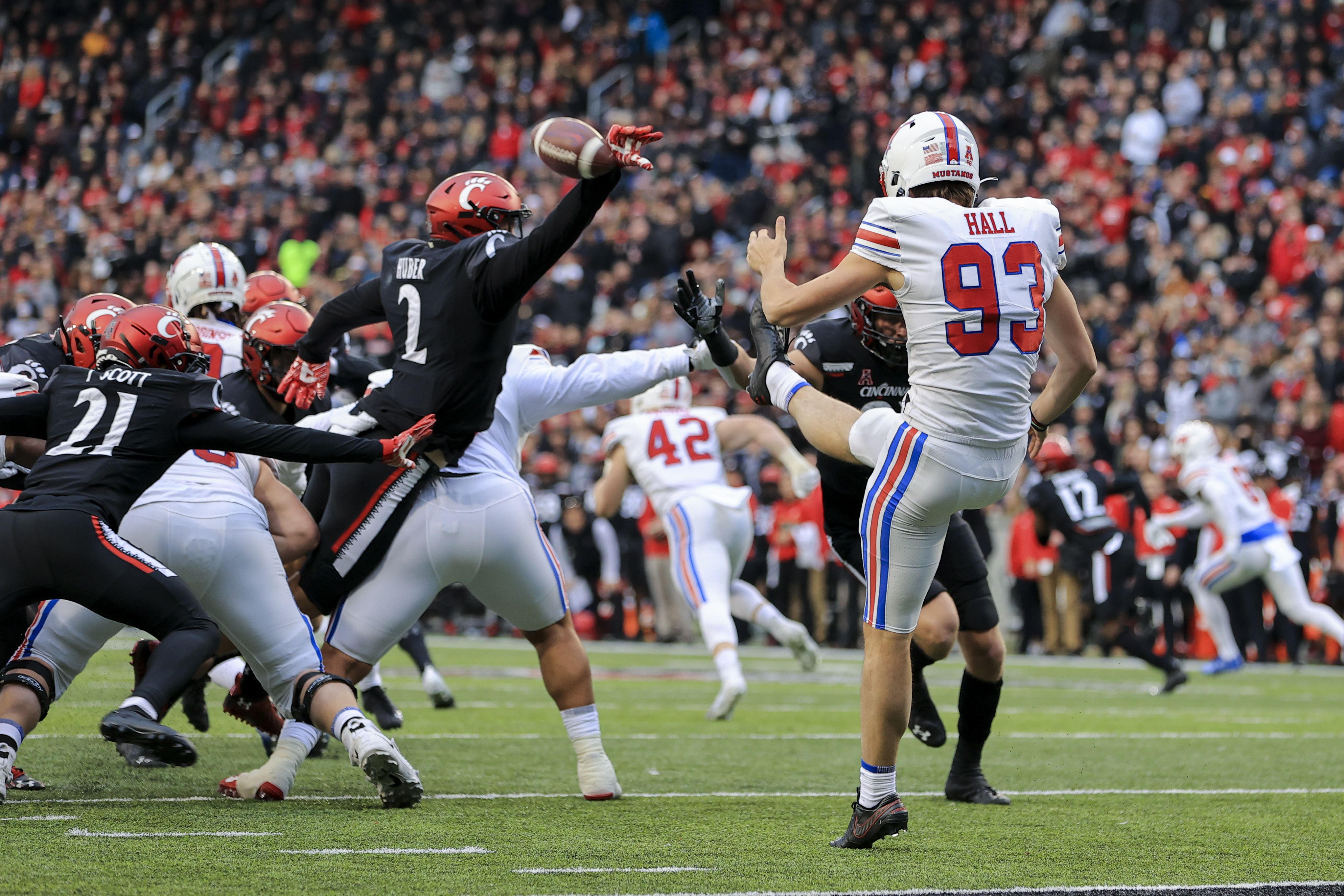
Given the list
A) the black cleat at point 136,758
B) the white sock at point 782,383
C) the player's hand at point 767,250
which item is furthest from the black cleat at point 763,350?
the black cleat at point 136,758

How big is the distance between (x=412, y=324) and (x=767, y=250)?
4.18 ft

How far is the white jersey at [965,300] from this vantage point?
4316mm

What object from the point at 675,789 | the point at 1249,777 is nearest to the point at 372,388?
the point at 675,789

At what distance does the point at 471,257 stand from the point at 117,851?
209 cm

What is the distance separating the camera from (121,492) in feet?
16.0

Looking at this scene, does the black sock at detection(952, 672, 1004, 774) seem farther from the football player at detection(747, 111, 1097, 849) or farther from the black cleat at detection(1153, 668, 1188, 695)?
the black cleat at detection(1153, 668, 1188, 695)

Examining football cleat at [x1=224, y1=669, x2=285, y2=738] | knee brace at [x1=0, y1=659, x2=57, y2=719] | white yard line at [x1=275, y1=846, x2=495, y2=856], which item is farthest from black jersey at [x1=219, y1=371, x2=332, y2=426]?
white yard line at [x1=275, y1=846, x2=495, y2=856]

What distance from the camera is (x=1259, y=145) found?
1744cm

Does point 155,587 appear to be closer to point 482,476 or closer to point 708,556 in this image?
point 482,476

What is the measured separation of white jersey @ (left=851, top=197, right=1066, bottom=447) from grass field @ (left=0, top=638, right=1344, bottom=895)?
119 cm

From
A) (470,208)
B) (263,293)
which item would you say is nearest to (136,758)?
(263,293)

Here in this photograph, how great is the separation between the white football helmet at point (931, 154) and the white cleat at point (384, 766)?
2203mm

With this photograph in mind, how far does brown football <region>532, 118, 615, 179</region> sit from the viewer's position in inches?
182

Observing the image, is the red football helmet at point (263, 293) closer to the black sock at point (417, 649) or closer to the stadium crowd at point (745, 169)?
→ the black sock at point (417, 649)
